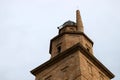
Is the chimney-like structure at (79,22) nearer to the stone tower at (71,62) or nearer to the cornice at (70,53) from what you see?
the stone tower at (71,62)

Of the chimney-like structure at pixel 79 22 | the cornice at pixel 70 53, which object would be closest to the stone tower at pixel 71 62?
the cornice at pixel 70 53

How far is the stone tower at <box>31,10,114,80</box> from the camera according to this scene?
3509cm

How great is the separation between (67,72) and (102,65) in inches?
188

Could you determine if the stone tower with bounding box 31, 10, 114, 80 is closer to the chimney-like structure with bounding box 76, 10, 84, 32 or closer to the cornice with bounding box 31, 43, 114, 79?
the cornice with bounding box 31, 43, 114, 79

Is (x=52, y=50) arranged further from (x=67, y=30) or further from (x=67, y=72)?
(x=67, y=72)

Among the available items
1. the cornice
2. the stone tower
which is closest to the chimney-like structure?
the stone tower

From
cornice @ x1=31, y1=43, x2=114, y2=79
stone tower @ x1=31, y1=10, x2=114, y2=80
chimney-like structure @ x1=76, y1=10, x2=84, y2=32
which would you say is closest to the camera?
stone tower @ x1=31, y1=10, x2=114, y2=80

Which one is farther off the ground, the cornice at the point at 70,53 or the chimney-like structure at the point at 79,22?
the chimney-like structure at the point at 79,22

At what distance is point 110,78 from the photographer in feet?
129

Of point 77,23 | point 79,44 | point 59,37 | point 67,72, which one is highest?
point 77,23

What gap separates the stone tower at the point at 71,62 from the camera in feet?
115

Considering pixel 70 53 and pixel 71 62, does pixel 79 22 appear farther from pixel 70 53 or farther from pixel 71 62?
pixel 71 62

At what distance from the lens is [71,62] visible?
118ft

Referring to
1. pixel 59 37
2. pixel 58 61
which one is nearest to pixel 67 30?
pixel 59 37
